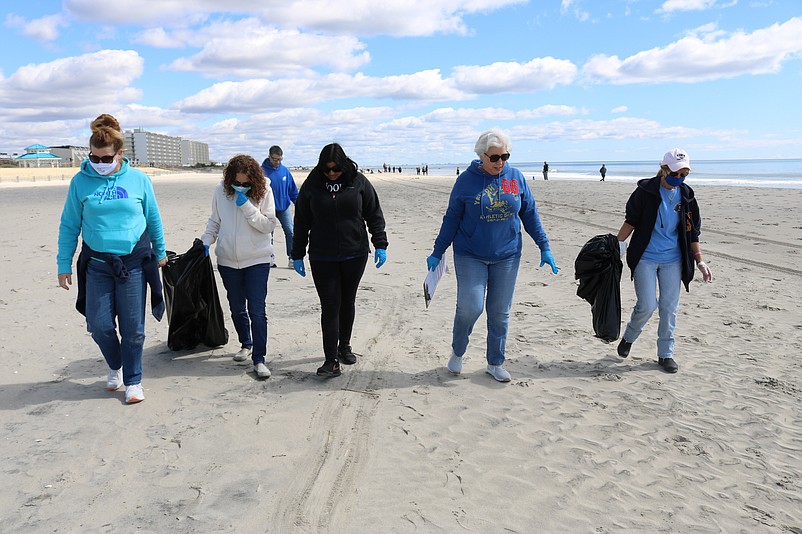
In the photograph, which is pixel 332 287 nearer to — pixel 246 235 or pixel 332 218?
pixel 332 218

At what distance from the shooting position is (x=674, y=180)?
4691 millimetres

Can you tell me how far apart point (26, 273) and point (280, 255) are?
371cm

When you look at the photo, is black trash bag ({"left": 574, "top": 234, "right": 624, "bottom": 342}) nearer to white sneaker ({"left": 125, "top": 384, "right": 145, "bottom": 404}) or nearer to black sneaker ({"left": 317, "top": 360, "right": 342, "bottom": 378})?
black sneaker ({"left": 317, "top": 360, "right": 342, "bottom": 378})

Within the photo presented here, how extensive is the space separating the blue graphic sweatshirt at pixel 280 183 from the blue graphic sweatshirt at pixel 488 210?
4.32 m

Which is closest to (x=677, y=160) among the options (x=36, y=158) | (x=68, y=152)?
(x=36, y=158)

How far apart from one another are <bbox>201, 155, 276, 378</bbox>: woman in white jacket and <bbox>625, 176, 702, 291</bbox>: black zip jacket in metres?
2.87

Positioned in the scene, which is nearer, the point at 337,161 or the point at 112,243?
the point at 112,243

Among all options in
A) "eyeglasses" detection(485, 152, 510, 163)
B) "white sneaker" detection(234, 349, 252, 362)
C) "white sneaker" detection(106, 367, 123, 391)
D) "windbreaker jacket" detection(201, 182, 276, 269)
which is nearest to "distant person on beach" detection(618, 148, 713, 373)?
"eyeglasses" detection(485, 152, 510, 163)

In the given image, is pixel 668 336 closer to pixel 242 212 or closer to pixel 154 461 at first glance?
pixel 242 212

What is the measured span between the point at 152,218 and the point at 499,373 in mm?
2769

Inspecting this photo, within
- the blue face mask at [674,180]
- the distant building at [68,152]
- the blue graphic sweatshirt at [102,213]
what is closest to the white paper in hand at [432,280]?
the blue face mask at [674,180]

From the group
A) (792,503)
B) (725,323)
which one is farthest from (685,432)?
(725,323)

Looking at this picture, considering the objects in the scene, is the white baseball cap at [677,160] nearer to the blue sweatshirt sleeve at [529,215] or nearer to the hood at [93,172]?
the blue sweatshirt sleeve at [529,215]

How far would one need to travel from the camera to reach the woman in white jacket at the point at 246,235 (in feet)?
14.8
